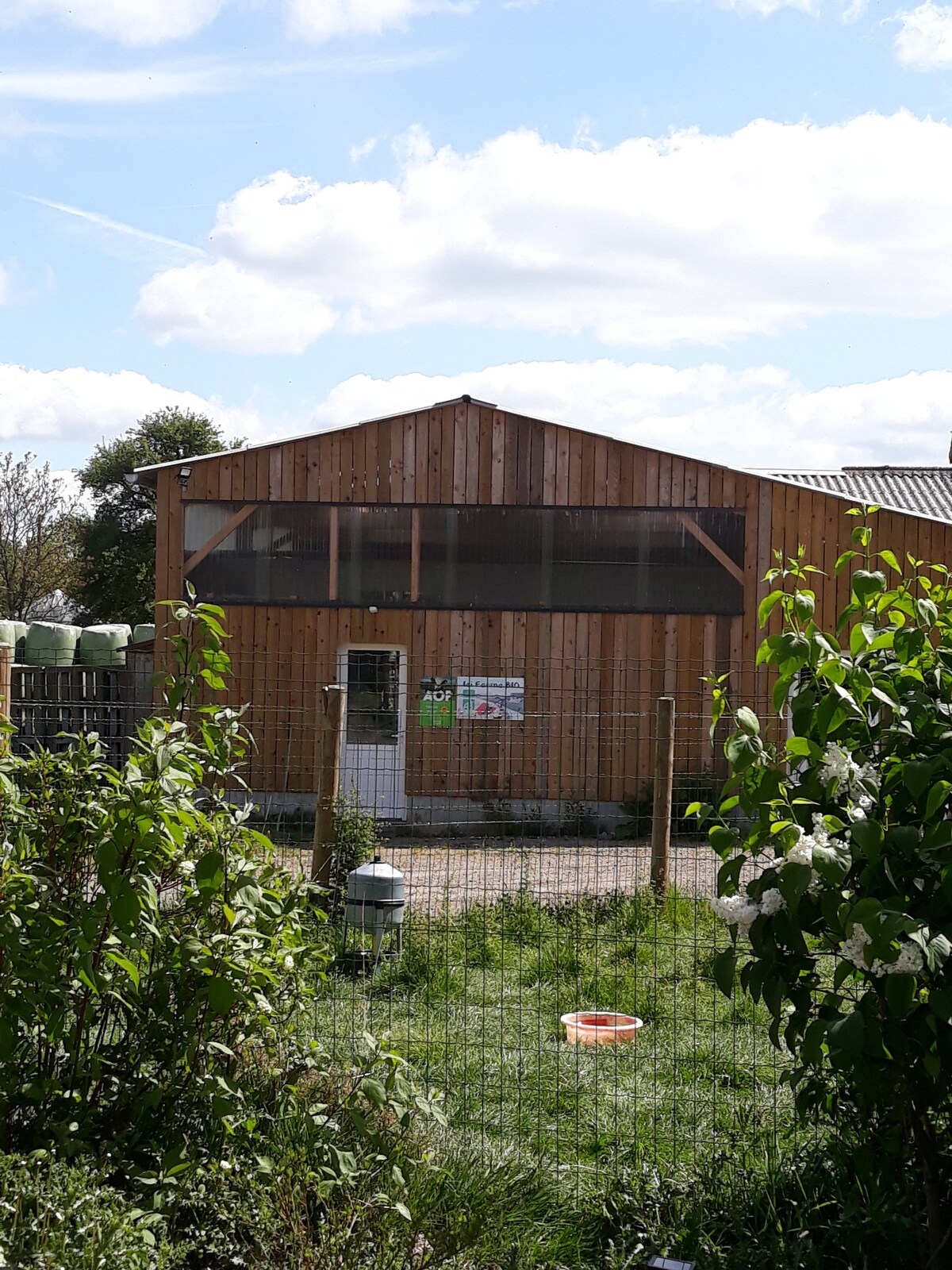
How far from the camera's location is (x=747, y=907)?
→ 3.16 meters

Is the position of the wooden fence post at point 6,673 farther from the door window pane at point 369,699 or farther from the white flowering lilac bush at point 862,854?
the door window pane at point 369,699

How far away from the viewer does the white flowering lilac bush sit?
288 centimetres

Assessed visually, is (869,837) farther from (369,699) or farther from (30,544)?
(30,544)

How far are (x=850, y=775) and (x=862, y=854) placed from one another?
0.20 m

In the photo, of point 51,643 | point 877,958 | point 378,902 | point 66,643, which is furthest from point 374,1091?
point 66,643

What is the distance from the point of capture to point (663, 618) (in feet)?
55.5

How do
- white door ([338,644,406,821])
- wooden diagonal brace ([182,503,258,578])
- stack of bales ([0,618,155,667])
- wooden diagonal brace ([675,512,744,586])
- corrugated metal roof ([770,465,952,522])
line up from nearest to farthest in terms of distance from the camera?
white door ([338,644,406,821]) → wooden diagonal brace ([675,512,744,586]) → wooden diagonal brace ([182,503,258,578]) → stack of bales ([0,618,155,667]) → corrugated metal roof ([770,465,952,522])

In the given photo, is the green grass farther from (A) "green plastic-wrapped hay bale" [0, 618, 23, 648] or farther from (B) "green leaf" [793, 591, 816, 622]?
(A) "green plastic-wrapped hay bale" [0, 618, 23, 648]

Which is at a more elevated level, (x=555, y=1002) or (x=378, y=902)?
(x=378, y=902)

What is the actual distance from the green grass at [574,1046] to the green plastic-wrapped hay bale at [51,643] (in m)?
15.0

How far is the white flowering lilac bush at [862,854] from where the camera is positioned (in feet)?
9.45

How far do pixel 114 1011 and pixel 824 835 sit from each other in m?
2.19

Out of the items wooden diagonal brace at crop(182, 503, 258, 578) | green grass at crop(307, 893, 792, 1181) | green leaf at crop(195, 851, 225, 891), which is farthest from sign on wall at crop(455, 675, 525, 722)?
green leaf at crop(195, 851, 225, 891)

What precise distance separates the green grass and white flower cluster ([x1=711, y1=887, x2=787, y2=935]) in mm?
1290
